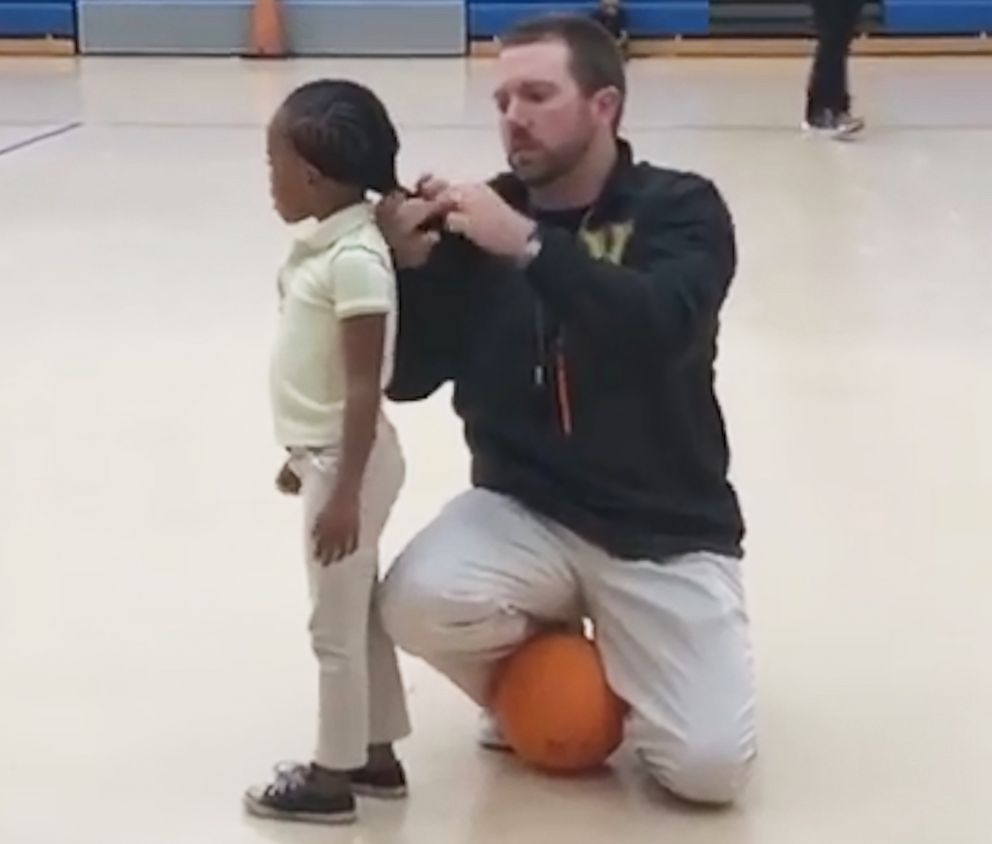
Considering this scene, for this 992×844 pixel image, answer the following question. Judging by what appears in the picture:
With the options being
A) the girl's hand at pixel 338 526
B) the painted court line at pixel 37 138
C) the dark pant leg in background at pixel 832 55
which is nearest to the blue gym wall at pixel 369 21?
the painted court line at pixel 37 138

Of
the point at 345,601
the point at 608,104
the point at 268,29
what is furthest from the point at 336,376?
the point at 268,29

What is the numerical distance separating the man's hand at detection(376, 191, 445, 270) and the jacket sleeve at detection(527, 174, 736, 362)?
147mm

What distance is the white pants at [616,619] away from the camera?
272cm

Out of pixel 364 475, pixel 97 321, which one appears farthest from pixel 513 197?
pixel 97 321

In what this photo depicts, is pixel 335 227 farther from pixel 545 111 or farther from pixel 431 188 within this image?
pixel 545 111

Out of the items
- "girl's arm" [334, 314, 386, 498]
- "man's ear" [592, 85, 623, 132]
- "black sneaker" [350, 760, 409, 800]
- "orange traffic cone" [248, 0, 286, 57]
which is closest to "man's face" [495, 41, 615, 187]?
"man's ear" [592, 85, 623, 132]

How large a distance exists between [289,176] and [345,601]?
518 millimetres

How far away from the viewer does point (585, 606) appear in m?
2.88

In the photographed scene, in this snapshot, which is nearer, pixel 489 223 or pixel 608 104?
pixel 489 223

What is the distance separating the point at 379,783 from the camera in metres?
2.75

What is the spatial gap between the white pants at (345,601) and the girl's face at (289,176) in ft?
0.95

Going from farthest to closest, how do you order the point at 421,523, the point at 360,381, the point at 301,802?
1. the point at 421,523
2. the point at 301,802
3. the point at 360,381

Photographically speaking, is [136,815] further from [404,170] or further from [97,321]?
[404,170]

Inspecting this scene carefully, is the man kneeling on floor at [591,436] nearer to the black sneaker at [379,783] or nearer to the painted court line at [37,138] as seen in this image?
the black sneaker at [379,783]
